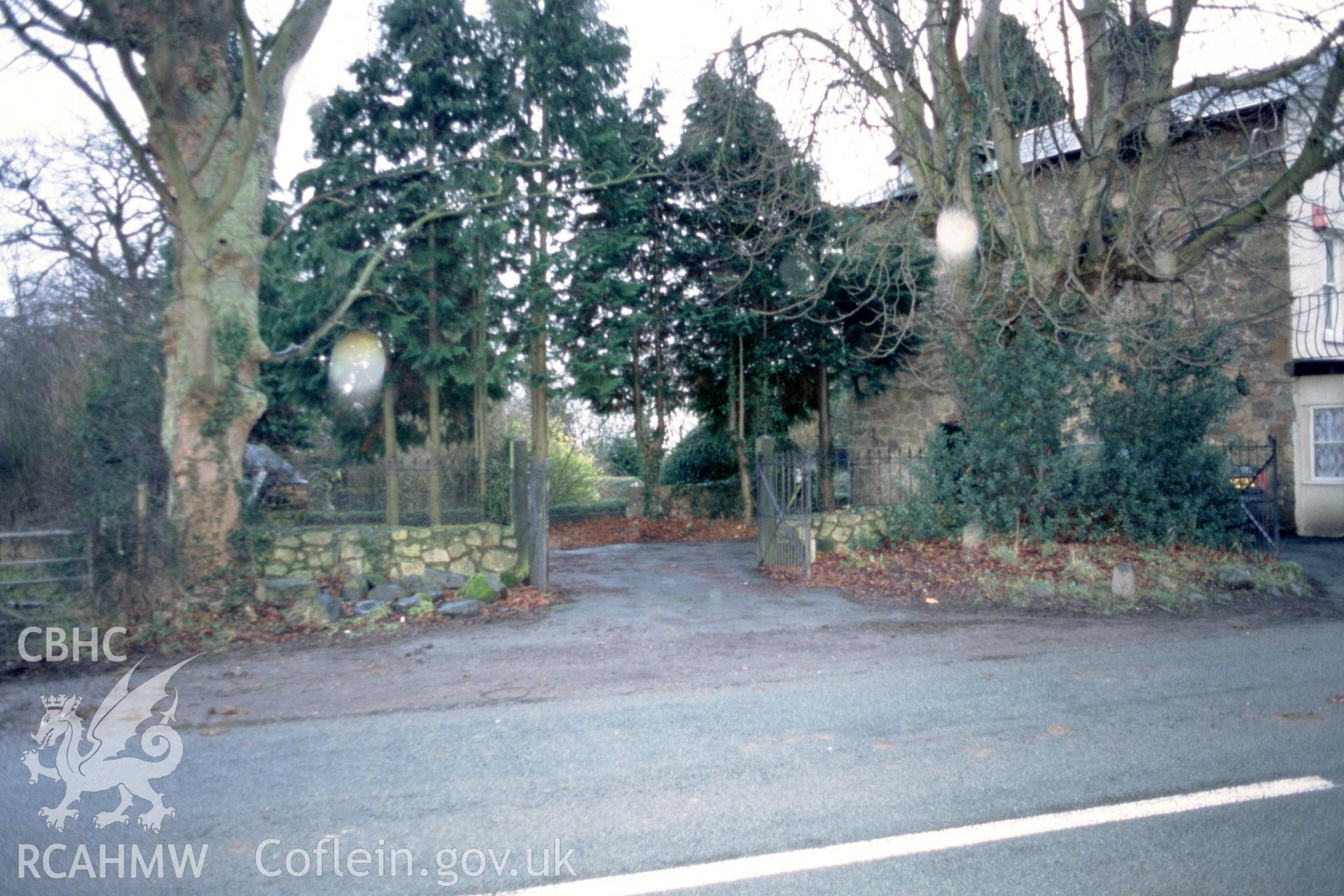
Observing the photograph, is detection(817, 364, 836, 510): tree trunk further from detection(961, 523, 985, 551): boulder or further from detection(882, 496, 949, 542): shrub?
detection(961, 523, 985, 551): boulder

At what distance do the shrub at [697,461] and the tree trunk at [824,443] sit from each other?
267 centimetres

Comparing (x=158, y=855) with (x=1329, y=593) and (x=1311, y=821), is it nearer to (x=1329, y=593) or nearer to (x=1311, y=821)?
(x=1311, y=821)

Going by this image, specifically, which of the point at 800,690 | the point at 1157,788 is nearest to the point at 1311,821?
the point at 1157,788

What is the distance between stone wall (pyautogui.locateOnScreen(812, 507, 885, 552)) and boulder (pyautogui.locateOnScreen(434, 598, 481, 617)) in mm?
5705

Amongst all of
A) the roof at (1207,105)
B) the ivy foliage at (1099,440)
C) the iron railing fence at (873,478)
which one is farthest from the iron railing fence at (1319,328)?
the iron railing fence at (873,478)

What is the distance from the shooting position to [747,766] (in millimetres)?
5312

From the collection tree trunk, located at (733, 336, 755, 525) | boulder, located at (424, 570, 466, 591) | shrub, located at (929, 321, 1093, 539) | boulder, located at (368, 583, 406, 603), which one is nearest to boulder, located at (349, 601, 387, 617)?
boulder, located at (368, 583, 406, 603)

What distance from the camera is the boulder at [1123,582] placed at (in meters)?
10.6

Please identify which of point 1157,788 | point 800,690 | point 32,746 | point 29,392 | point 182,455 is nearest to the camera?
point 1157,788

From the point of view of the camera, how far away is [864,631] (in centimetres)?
931

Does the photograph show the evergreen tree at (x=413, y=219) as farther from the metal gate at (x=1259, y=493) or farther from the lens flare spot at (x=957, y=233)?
the metal gate at (x=1259, y=493)

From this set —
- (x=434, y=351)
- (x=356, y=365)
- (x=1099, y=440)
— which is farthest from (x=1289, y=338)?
(x=356, y=365)

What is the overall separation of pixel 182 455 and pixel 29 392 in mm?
3943

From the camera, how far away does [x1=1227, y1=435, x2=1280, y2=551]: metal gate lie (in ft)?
43.1
